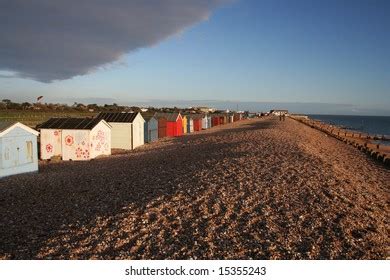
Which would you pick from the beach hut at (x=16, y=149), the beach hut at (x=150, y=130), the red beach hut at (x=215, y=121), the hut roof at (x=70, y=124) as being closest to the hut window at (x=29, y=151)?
the beach hut at (x=16, y=149)

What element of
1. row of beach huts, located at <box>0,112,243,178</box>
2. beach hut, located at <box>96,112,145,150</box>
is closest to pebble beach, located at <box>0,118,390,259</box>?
row of beach huts, located at <box>0,112,243,178</box>

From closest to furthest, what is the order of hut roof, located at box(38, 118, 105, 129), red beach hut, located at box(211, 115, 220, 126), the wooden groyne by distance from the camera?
hut roof, located at box(38, 118, 105, 129)
the wooden groyne
red beach hut, located at box(211, 115, 220, 126)

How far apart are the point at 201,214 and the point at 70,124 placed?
1757 centimetres

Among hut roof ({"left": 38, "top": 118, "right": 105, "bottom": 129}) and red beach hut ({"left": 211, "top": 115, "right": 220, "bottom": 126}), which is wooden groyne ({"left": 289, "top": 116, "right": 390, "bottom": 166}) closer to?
red beach hut ({"left": 211, "top": 115, "right": 220, "bottom": 126})

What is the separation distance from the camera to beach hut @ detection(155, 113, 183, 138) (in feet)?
139

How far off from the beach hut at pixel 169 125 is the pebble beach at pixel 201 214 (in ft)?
79.3

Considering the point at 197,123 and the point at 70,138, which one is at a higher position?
the point at 70,138

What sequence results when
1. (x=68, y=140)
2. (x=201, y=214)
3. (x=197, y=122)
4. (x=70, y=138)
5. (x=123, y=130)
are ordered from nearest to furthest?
(x=201, y=214), (x=70, y=138), (x=68, y=140), (x=123, y=130), (x=197, y=122)

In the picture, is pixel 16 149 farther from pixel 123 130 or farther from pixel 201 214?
pixel 201 214

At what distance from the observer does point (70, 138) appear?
80.5ft

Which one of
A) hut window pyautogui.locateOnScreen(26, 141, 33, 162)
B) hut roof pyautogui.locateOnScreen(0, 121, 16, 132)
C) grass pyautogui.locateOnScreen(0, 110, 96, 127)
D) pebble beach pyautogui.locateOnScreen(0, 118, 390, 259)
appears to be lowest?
pebble beach pyautogui.locateOnScreen(0, 118, 390, 259)

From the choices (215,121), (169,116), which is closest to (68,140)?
(169,116)
